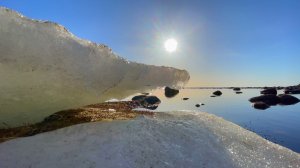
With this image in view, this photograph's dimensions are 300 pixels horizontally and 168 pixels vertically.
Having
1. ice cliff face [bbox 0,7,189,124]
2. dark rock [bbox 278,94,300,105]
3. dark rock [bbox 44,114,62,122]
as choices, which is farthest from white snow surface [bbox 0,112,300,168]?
dark rock [bbox 278,94,300,105]

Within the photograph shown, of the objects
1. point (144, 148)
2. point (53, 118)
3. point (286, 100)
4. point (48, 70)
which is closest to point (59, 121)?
point (53, 118)

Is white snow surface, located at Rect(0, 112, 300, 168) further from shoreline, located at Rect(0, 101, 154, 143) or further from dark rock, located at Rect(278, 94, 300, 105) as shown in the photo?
dark rock, located at Rect(278, 94, 300, 105)

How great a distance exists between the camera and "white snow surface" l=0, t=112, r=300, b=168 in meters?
11.2

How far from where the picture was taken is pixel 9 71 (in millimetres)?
14602

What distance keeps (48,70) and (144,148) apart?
639 cm

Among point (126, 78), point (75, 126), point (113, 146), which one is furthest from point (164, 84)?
point (113, 146)

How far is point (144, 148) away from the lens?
459 inches

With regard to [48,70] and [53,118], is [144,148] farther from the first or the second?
[48,70]

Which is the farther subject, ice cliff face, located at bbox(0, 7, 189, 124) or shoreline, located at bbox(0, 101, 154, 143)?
ice cliff face, located at bbox(0, 7, 189, 124)

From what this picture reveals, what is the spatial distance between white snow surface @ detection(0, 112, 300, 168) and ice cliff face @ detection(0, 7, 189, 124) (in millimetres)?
2972

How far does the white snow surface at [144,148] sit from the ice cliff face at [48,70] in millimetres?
2972

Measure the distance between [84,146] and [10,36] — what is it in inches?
245

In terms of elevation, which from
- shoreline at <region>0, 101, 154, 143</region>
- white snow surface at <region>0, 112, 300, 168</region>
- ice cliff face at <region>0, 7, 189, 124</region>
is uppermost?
ice cliff face at <region>0, 7, 189, 124</region>

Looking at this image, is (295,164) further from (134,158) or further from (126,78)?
(126,78)
